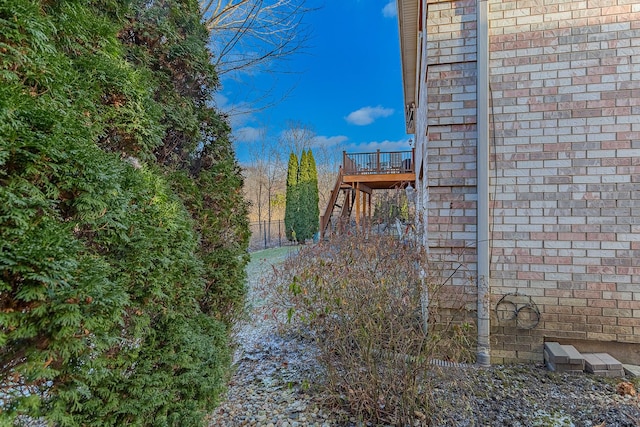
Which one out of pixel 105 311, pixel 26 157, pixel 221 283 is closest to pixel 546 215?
pixel 221 283

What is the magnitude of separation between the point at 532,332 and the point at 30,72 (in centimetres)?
416

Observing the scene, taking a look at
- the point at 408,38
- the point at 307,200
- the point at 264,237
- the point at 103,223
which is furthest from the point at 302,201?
the point at 103,223

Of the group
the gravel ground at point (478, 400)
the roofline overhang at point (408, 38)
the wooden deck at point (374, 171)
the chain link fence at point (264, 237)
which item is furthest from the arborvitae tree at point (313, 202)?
the gravel ground at point (478, 400)

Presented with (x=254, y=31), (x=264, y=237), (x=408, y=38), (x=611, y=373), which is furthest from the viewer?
(x=264, y=237)

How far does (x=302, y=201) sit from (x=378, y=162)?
6.51m

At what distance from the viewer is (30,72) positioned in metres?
1.11

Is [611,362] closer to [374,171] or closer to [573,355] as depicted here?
[573,355]

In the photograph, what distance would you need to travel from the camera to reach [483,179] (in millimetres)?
3150

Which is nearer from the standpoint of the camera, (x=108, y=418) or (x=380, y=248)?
(x=108, y=418)

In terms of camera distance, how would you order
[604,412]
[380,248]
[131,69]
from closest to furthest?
[131,69], [604,412], [380,248]

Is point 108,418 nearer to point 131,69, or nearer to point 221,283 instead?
point 221,283

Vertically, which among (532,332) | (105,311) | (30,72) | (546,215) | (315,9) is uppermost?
(315,9)

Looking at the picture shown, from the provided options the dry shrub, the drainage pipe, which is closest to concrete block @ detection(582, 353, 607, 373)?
the drainage pipe

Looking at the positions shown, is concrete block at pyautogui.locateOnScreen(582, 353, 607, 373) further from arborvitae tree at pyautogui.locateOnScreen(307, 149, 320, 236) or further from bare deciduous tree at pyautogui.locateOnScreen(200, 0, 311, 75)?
arborvitae tree at pyautogui.locateOnScreen(307, 149, 320, 236)
